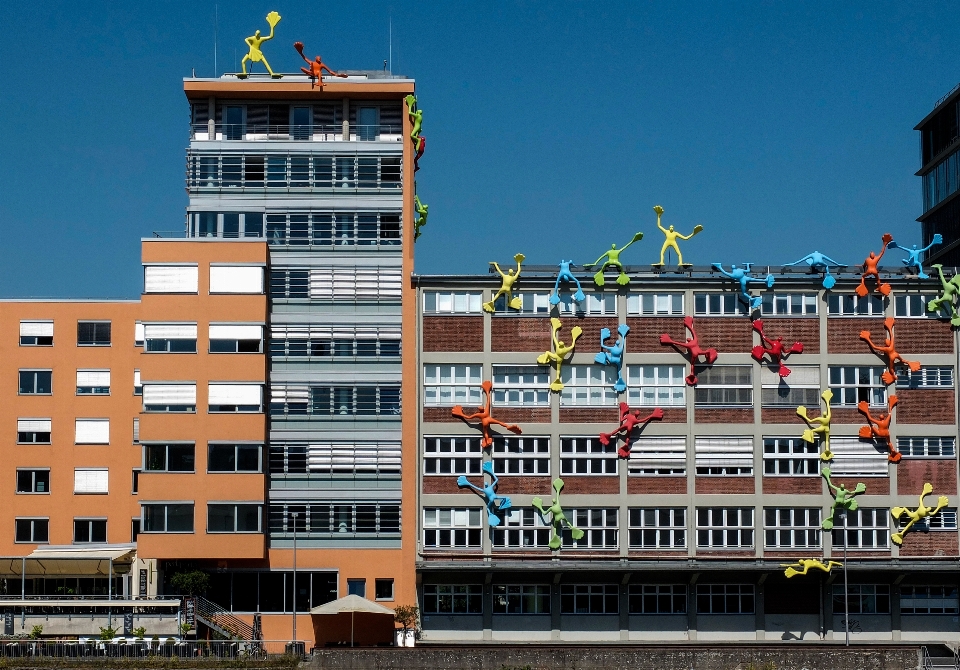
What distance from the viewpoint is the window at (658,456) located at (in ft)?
256

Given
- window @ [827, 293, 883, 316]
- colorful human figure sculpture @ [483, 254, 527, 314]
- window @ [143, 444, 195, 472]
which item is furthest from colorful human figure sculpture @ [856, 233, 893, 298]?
window @ [143, 444, 195, 472]

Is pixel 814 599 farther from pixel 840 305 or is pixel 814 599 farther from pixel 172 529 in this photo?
pixel 172 529

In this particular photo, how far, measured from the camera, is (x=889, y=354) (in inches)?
Result: 3088

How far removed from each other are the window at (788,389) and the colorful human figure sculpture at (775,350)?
1.41 ft

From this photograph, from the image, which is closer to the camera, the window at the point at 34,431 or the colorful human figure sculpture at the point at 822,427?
the colorful human figure sculpture at the point at 822,427

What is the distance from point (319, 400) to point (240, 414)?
451cm

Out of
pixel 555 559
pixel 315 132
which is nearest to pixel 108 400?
pixel 315 132

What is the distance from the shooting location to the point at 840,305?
261 ft

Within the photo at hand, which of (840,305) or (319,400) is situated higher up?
(840,305)

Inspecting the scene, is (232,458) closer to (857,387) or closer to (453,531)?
(453,531)

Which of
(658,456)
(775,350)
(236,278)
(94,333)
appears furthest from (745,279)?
(94,333)

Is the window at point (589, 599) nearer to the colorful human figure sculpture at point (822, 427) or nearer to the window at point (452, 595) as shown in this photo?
the window at point (452, 595)

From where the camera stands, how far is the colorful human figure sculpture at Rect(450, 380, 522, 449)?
7760cm

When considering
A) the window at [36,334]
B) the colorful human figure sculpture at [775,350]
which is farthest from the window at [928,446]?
the window at [36,334]
